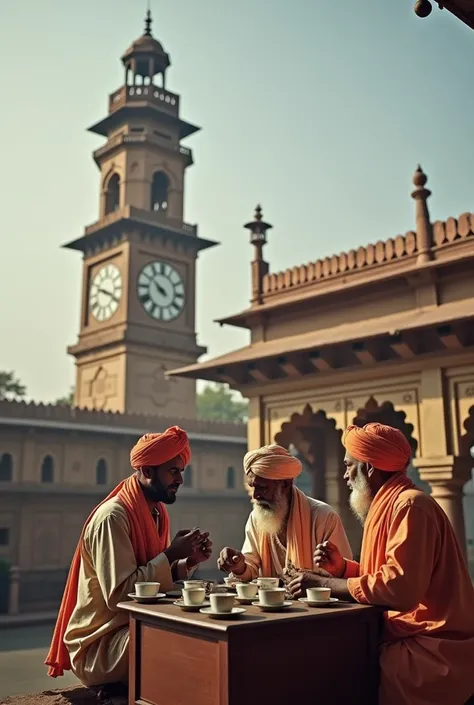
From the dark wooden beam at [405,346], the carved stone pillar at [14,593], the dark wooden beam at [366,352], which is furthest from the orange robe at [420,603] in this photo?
the carved stone pillar at [14,593]

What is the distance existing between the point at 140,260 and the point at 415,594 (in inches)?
964

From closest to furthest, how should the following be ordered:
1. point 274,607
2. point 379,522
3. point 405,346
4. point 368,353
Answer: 1. point 274,607
2. point 379,522
3. point 405,346
4. point 368,353

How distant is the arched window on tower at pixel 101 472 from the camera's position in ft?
72.4

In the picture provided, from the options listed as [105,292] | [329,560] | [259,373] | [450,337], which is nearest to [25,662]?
[259,373]

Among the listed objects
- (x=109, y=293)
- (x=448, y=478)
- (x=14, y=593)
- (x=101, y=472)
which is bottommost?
(x=14, y=593)

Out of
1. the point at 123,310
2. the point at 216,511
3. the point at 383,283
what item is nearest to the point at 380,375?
the point at 383,283

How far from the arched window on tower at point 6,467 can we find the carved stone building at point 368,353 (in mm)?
10082

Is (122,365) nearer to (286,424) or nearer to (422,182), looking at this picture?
(286,424)

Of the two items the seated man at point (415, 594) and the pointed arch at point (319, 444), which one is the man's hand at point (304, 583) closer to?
the seated man at point (415, 594)

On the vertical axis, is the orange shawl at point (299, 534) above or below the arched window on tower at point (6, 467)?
below

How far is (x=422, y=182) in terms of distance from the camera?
34.3 ft

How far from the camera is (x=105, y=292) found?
27500 millimetres

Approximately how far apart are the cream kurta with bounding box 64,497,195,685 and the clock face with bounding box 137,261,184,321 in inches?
914

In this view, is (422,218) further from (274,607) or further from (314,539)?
(274,607)
